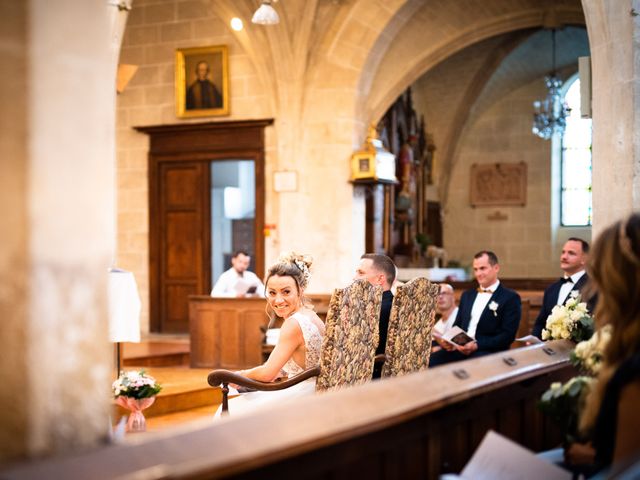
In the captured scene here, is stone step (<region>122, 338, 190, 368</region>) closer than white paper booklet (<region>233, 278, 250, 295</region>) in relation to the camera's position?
Yes

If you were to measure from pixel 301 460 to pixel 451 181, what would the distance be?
16355 millimetres

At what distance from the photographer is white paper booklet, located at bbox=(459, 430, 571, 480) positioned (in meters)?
2.43

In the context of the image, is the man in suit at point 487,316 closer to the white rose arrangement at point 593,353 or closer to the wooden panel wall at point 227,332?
the white rose arrangement at point 593,353

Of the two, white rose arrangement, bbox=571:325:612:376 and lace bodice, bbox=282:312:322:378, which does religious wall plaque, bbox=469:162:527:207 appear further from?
white rose arrangement, bbox=571:325:612:376

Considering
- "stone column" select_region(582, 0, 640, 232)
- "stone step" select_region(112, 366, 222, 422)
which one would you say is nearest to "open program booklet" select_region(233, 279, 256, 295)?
"stone step" select_region(112, 366, 222, 422)

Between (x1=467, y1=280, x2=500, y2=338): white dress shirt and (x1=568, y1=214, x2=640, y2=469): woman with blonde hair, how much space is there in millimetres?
4306

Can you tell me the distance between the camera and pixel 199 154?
12844mm

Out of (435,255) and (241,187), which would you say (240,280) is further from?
(435,255)

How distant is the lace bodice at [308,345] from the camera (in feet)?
15.7

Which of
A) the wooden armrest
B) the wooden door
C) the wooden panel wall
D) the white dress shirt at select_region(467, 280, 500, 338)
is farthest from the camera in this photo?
the wooden door

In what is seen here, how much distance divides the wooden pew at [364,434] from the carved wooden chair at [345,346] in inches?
47.5

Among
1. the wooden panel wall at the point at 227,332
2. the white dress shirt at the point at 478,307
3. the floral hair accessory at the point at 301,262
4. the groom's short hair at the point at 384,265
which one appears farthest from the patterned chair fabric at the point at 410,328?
the wooden panel wall at the point at 227,332

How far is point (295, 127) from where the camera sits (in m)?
12.0

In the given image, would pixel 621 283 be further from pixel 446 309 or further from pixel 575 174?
pixel 575 174
